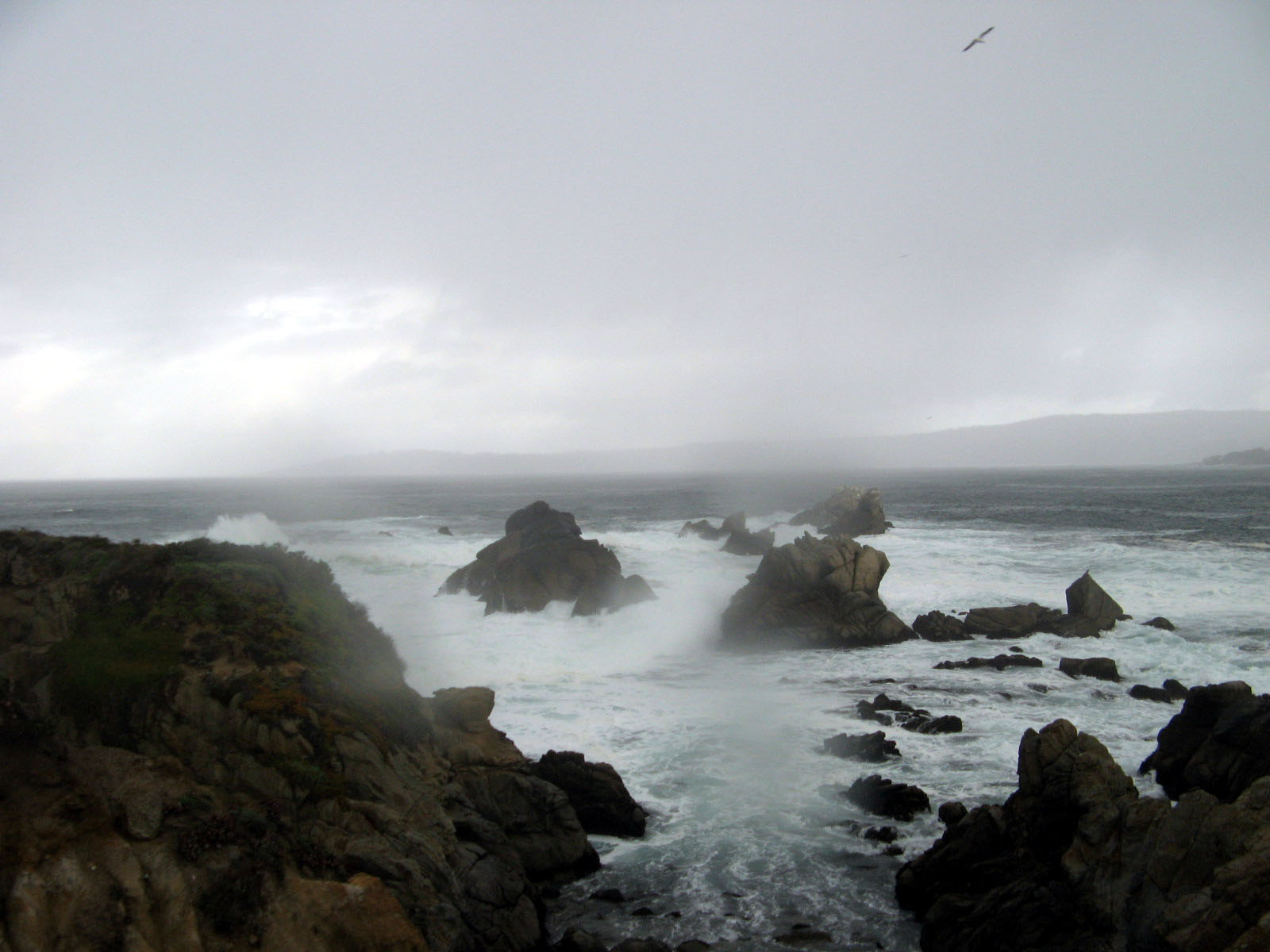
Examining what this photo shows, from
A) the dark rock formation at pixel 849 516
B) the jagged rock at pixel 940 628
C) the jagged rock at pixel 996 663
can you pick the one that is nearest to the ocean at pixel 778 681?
the jagged rock at pixel 996 663

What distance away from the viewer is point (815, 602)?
36.1 m

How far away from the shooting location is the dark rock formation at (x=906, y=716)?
22812 mm

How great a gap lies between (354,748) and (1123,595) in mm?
40128

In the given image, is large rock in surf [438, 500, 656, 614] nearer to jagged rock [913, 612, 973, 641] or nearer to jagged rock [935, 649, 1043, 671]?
jagged rock [913, 612, 973, 641]

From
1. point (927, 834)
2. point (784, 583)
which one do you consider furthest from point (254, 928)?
point (784, 583)

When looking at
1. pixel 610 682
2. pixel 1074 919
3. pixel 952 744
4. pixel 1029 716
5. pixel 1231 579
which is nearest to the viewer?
pixel 1074 919

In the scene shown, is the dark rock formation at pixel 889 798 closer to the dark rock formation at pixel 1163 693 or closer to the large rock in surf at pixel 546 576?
the dark rock formation at pixel 1163 693

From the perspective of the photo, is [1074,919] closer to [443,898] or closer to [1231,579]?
[443,898]

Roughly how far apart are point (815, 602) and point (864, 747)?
1508cm

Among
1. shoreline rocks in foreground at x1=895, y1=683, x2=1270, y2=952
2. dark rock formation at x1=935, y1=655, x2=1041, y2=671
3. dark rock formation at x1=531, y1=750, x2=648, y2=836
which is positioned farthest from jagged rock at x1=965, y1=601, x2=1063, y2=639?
dark rock formation at x1=531, y1=750, x2=648, y2=836

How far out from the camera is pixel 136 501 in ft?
400

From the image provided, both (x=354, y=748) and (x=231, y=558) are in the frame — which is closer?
(x=354, y=748)

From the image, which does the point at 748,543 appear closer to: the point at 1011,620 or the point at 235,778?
the point at 1011,620

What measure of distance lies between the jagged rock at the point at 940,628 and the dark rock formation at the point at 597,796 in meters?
21.3
